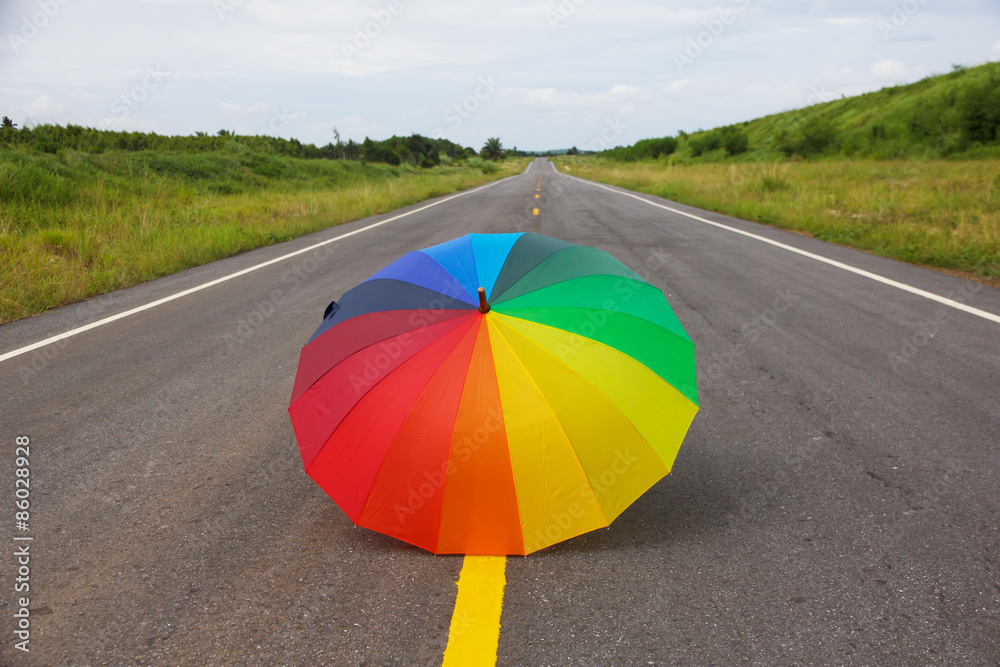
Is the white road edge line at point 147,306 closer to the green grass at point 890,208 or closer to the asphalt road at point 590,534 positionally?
the asphalt road at point 590,534

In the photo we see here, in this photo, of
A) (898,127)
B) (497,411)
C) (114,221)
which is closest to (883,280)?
(497,411)

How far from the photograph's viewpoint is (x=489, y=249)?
283cm

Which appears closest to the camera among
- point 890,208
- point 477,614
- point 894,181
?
point 477,614

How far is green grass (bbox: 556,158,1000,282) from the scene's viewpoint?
347 inches

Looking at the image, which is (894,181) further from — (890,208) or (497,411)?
(497,411)

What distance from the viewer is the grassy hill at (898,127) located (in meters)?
30.8

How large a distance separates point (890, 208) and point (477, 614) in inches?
548

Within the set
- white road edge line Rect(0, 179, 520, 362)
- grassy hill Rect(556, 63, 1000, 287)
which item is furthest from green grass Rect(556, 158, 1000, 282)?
white road edge line Rect(0, 179, 520, 362)

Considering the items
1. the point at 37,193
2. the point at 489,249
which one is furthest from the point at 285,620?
the point at 37,193

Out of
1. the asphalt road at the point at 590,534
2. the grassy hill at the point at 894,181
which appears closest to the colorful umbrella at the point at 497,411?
the asphalt road at the point at 590,534

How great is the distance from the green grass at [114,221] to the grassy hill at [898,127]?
27102mm

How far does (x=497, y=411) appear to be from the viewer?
2229 mm

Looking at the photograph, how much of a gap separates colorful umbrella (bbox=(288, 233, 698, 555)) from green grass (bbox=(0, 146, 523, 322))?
626 centimetres

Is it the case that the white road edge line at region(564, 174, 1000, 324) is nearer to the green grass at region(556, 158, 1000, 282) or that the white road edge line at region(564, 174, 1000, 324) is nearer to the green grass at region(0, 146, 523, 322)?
the green grass at region(556, 158, 1000, 282)
